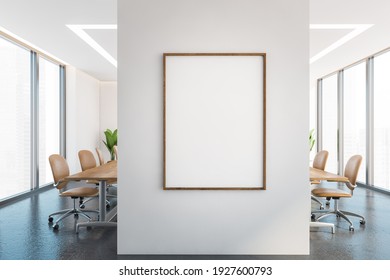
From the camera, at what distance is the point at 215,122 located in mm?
2732

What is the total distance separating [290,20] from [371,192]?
4677mm

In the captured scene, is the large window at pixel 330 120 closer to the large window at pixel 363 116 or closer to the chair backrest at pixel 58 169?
the large window at pixel 363 116

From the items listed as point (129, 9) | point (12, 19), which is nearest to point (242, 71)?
point (129, 9)

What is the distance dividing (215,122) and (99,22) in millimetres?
2704

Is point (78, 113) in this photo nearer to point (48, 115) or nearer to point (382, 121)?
point (48, 115)

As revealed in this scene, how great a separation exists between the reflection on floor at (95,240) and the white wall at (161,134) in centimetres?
20

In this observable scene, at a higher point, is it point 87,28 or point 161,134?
point 87,28

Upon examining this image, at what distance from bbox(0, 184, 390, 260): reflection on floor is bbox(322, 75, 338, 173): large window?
11.6 feet

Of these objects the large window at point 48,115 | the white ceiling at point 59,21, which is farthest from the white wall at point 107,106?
the white ceiling at point 59,21

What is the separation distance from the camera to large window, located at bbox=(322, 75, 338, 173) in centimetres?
783

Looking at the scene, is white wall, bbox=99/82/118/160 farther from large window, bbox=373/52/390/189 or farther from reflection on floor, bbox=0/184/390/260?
large window, bbox=373/52/390/189

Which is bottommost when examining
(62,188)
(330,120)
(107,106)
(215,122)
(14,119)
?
(62,188)

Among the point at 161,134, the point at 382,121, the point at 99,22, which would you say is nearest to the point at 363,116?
the point at 382,121

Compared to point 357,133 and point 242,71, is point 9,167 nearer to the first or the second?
point 242,71
